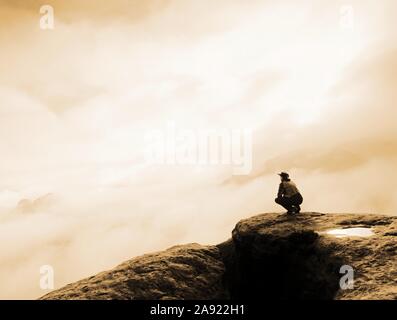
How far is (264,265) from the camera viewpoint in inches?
880

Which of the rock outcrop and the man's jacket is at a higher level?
the man's jacket

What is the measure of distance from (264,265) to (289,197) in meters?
4.20

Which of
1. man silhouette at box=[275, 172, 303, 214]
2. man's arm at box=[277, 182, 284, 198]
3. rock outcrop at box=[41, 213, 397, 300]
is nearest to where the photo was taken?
rock outcrop at box=[41, 213, 397, 300]

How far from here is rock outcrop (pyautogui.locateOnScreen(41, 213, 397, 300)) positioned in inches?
713

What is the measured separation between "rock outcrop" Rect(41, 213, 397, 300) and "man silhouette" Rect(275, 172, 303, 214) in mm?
610

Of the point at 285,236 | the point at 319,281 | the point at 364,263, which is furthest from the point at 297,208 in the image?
the point at 364,263

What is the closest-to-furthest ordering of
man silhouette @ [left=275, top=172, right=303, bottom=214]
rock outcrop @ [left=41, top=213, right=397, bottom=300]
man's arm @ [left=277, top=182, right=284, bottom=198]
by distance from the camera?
rock outcrop @ [left=41, top=213, right=397, bottom=300]
man silhouette @ [left=275, top=172, right=303, bottom=214]
man's arm @ [left=277, top=182, right=284, bottom=198]

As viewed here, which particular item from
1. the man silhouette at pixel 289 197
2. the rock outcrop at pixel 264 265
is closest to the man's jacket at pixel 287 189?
the man silhouette at pixel 289 197

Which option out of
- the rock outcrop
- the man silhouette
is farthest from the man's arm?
the rock outcrop

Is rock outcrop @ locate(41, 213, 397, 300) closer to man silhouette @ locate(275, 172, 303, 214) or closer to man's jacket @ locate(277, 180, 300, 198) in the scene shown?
man silhouette @ locate(275, 172, 303, 214)

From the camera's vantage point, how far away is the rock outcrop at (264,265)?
1811 centimetres

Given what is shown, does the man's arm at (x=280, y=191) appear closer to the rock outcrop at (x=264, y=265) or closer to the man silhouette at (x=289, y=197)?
the man silhouette at (x=289, y=197)
